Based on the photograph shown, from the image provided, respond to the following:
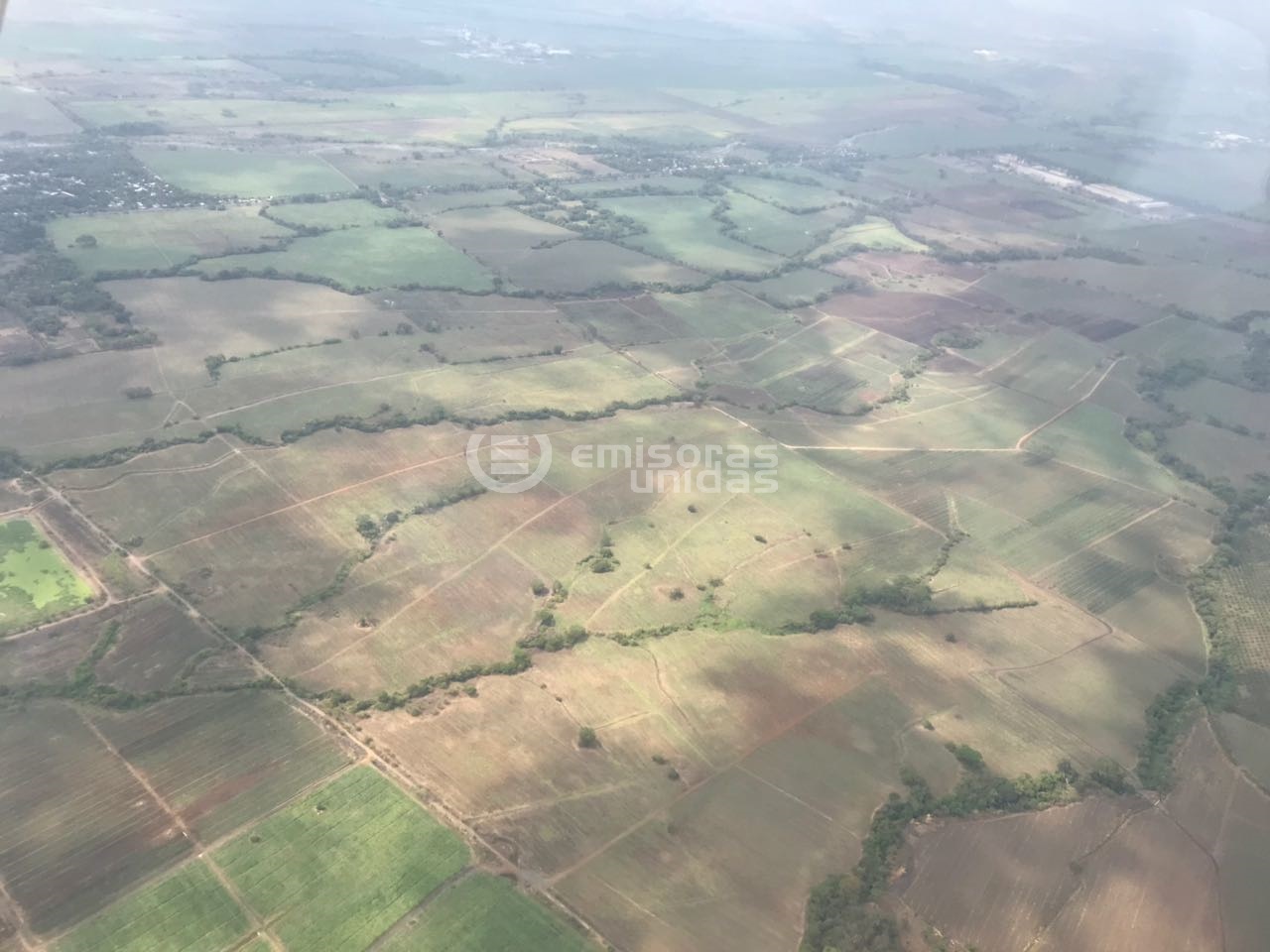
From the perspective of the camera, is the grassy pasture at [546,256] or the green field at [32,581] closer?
the green field at [32,581]

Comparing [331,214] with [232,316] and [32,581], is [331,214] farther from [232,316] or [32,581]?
[32,581]

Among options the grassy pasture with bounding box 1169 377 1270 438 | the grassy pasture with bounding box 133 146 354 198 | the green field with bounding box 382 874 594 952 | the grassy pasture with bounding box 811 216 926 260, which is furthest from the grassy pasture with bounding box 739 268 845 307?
the green field with bounding box 382 874 594 952

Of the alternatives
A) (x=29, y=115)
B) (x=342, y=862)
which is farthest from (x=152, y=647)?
(x=29, y=115)

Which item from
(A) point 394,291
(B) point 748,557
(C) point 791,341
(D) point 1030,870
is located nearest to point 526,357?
(A) point 394,291

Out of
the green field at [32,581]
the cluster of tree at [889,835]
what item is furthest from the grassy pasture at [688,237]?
the green field at [32,581]

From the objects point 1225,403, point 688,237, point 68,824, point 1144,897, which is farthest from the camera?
point 688,237

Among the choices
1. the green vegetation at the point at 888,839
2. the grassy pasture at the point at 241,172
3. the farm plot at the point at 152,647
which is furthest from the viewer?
the grassy pasture at the point at 241,172

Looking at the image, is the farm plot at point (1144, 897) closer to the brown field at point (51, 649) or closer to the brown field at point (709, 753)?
the brown field at point (709, 753)
